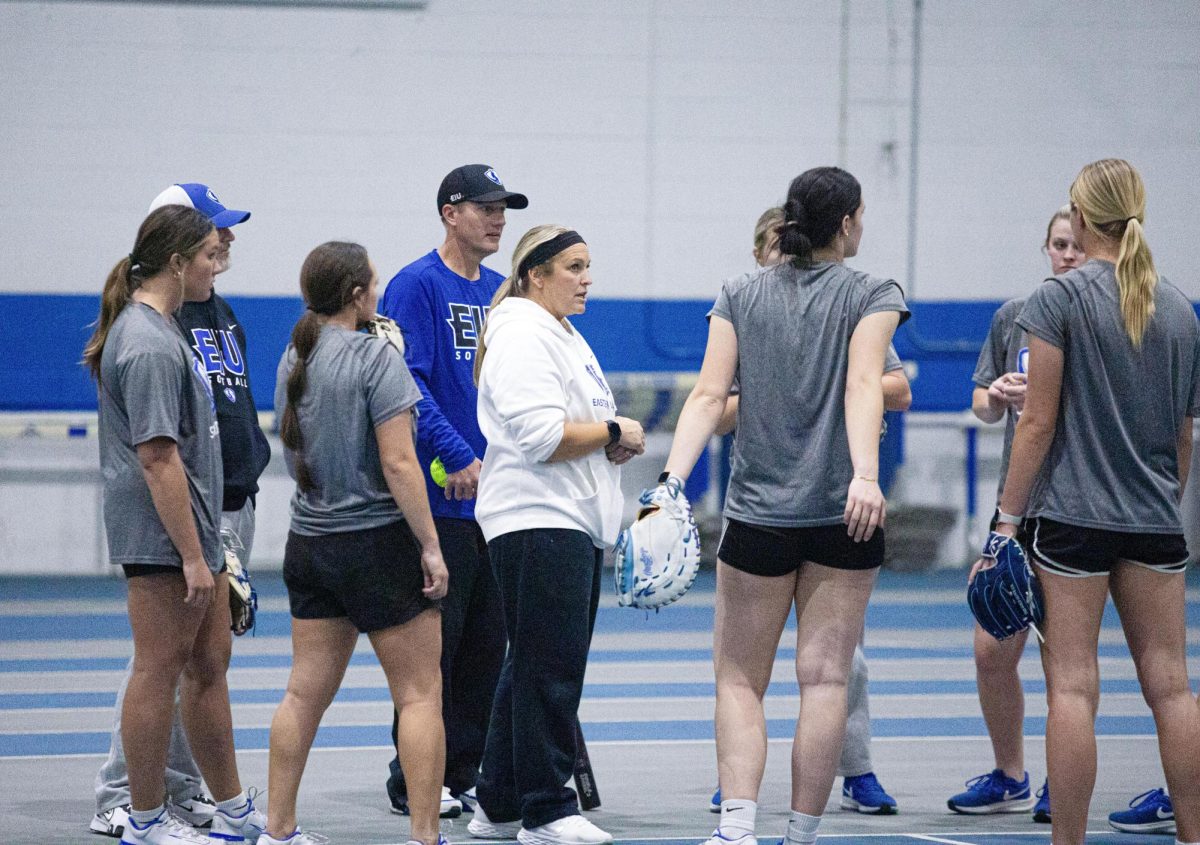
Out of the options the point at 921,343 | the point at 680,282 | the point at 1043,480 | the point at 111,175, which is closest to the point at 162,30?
the point at 111,175

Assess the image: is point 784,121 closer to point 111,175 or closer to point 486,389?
point 111,175

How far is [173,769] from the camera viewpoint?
14.8 feet

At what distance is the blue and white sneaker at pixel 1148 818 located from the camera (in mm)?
4438

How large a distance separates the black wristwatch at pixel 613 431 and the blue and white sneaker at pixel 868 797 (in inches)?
58.8

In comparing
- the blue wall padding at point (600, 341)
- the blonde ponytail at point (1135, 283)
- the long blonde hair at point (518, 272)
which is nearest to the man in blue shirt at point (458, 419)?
the long blonde hair at point (518, 272)

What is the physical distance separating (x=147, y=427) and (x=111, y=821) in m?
1.28

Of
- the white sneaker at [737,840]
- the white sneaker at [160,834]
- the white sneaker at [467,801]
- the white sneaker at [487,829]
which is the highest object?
the white sneaker at [737,840]

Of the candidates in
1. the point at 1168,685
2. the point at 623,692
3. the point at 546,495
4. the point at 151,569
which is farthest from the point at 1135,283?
the point at 623,692

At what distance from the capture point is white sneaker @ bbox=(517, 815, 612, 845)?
4027 millimetres

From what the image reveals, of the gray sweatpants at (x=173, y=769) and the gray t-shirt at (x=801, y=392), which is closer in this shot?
the gray t-shirt at (x=801, y=392)

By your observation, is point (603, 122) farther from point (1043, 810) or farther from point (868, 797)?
point (1043, 810)

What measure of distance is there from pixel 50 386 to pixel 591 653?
17.8 feet

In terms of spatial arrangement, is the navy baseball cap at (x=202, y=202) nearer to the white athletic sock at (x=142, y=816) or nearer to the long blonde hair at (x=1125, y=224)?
the white athletic sock at (x=142, y=816)

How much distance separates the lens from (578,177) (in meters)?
12.1
